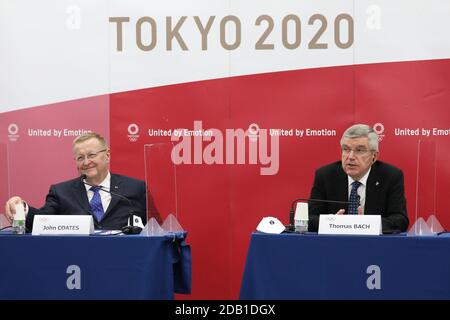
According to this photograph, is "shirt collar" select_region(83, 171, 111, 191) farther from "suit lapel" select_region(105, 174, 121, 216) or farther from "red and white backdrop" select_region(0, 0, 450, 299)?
"red and white backdrop" select_region(0, 0, 450, 299)

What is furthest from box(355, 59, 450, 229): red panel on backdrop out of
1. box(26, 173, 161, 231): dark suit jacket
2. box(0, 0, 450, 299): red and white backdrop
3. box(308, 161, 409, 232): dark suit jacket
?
box(26, 173, 161, 231): dark suit jacket

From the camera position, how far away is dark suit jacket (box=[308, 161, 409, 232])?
456 centimetres

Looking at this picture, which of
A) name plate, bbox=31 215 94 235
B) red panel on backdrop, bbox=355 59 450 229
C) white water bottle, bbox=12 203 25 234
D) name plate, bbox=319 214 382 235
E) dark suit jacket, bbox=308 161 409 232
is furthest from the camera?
red panel on backdrop, bbox=355 59 450 229

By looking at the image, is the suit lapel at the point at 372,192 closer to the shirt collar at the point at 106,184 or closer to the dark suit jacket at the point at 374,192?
the dark suit jacket at the point at 374,192

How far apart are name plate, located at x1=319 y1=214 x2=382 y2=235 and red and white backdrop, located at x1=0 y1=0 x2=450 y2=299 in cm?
145

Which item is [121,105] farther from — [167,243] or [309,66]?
[167,243]

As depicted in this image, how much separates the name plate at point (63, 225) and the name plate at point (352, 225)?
1283mm

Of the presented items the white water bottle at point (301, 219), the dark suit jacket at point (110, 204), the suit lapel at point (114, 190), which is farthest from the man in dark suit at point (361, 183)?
the suit lapel at point (114, 190)

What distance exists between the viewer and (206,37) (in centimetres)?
544

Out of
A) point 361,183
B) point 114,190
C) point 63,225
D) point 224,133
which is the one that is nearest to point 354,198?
point 361,183

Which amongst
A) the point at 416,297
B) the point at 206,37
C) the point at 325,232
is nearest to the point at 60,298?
the point at 325,232

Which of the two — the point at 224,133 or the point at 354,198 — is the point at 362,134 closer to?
the point at 354,198

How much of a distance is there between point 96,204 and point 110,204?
0.14 meters

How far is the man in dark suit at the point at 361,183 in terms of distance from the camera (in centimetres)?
461
